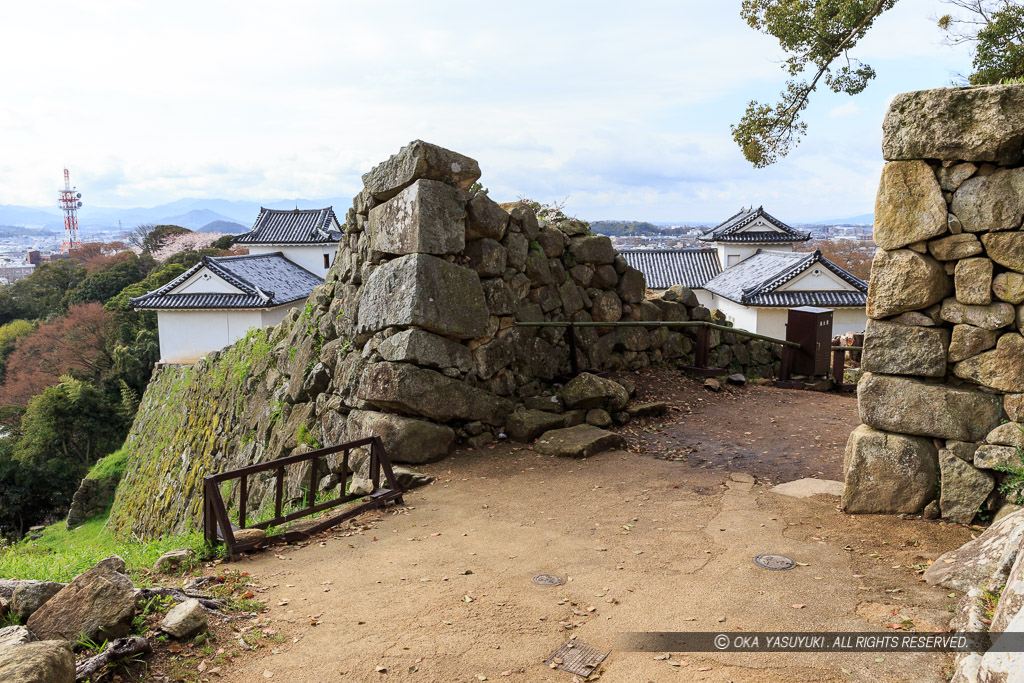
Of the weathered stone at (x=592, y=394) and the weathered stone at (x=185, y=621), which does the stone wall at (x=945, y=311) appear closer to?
the weathered stone at (x=592, y=394)

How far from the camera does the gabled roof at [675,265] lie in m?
36.1

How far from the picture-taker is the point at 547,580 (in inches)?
196

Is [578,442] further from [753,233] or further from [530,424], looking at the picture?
[753,233]

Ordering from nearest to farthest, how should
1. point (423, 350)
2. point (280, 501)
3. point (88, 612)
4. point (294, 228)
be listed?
point (88, 612), point (280, 501), point (423, 350), point (294, 228)

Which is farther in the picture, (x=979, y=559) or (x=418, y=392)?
(x=418, y=392)

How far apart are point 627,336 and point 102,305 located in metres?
33.8

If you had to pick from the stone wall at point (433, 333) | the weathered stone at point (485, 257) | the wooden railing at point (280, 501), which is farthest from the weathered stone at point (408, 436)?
the weathered stone at point (485, 257)

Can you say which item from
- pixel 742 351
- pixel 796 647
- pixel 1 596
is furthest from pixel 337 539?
pixel 742 351

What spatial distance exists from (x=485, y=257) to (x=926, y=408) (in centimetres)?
540

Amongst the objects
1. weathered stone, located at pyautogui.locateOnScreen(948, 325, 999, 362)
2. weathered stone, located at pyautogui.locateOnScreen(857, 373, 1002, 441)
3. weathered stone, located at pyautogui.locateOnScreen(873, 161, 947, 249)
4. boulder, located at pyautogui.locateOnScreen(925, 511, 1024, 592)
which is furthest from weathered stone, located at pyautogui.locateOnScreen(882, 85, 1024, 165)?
boulder, located at pyautogui.locateOnScreen(925, 511, 1024, 592)

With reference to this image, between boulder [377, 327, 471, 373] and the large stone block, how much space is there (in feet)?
0.40

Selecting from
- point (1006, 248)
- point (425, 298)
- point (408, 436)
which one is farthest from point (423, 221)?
point (1006, 248)

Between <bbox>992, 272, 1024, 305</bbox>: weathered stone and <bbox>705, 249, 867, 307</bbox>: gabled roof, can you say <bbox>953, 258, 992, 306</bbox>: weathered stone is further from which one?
<bbox>705, 249, 867, 307</bbox>: gabled roof

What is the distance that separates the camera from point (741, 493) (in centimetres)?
675
